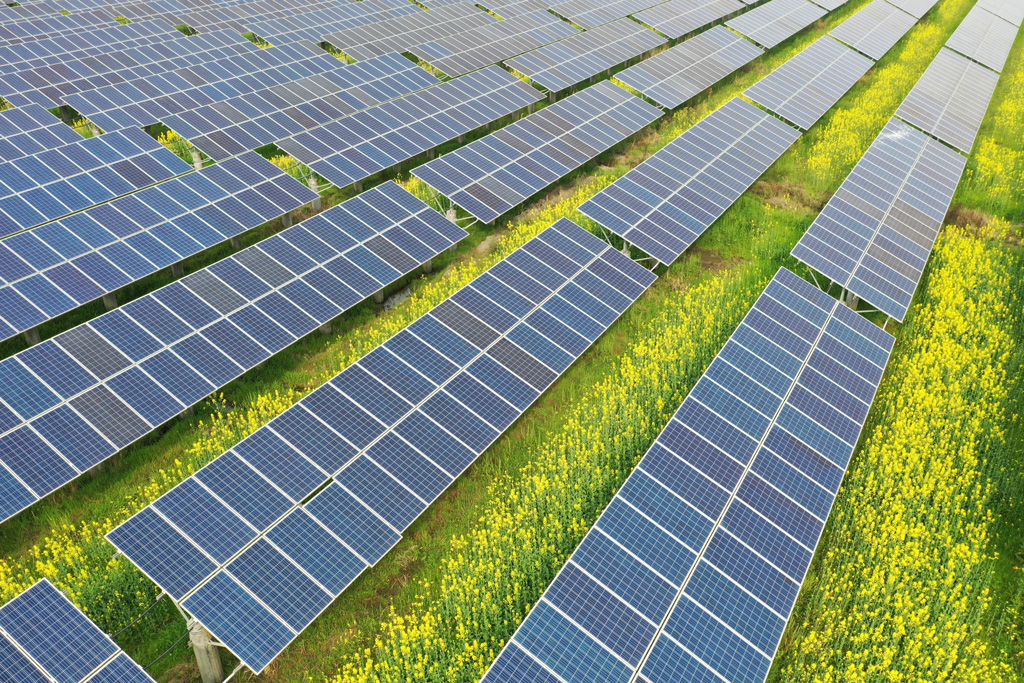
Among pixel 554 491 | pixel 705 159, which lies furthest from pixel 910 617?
pixel 705 159

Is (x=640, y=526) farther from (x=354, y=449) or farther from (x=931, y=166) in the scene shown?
(x=931, y=166)

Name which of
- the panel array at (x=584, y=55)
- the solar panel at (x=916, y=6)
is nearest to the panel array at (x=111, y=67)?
the panel array at (x=584, y=55)

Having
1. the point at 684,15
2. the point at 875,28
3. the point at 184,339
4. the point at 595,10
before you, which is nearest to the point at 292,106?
the point at 184,339

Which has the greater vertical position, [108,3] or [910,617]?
[910,617]

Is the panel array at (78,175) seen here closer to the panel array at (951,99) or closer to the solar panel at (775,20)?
the panel array at (951,99)

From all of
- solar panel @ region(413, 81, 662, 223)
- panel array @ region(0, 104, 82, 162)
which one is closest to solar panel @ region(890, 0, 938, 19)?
solar panel @ region(413, 81, 662, 223)

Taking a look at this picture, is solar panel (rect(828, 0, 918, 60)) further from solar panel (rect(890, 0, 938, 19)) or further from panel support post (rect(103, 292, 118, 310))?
panel support post (rect(103, 292, 118, 310))
